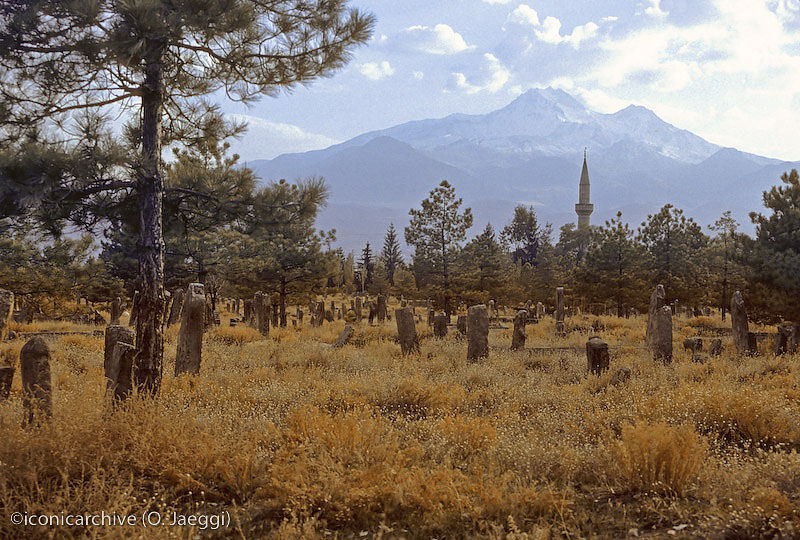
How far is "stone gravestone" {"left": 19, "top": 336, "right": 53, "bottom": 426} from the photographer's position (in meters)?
5.05

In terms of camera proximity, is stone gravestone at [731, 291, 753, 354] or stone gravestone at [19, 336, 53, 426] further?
stone gravestone at [731, 291, 753, 354]

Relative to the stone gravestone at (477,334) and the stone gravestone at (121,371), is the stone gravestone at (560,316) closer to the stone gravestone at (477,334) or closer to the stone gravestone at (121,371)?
the stone gravestone at (477,334)

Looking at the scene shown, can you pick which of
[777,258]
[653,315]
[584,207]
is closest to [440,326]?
[653,315]

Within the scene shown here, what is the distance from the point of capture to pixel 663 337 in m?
11.4

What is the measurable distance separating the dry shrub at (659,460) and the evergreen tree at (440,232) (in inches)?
860

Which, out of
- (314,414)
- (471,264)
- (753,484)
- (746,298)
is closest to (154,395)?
(314,414)

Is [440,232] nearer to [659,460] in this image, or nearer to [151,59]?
[151,59]

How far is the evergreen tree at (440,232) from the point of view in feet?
87.5

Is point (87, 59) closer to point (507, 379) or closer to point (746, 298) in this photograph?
point (507, 379)

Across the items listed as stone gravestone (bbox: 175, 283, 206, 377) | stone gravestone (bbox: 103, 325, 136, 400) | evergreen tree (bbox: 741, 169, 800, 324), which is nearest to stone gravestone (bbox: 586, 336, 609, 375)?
stone gravestone (bbox: 175, 283, 206, 377)

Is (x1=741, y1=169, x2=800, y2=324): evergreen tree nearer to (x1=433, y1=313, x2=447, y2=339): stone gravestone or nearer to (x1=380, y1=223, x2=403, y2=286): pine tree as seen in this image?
(x1=433, y1=313, x2=447, y2=339): stone gravestone

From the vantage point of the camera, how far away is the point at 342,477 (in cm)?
429

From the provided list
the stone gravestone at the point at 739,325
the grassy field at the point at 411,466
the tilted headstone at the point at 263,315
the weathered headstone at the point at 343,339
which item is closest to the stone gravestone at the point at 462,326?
the weathered headstone at the point at 343,339

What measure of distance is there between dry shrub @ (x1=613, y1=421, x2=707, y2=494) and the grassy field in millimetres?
17
